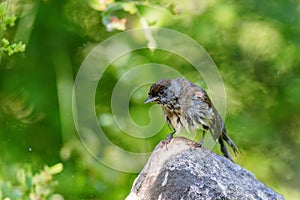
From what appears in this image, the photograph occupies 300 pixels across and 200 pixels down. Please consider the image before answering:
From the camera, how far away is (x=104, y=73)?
6094 millimetres

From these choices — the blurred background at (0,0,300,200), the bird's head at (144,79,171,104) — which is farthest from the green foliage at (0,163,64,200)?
the bird's head at (144,79,171,104)

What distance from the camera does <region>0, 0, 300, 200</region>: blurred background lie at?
5.90 meters

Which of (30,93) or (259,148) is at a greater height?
(259,148)

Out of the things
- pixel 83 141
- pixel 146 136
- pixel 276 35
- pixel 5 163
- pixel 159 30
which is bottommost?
pixel 5 163

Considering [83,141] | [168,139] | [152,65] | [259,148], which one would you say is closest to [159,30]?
[152,65]

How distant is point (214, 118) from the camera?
4.55 metres

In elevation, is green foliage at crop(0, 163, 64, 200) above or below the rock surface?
below

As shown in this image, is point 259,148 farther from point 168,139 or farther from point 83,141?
point 168,139

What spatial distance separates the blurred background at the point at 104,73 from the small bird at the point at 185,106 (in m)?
1.01

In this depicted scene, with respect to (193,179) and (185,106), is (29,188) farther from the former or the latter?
(193,179)

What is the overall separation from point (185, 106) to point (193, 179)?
37.8 inches

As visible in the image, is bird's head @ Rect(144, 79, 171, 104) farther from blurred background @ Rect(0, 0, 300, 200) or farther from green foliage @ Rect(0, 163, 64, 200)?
blurred background @ Rect(0, 0, 300, 200)

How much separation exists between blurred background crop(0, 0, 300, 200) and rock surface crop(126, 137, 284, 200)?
1.80 meters

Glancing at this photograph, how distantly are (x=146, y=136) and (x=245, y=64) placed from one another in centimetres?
134
